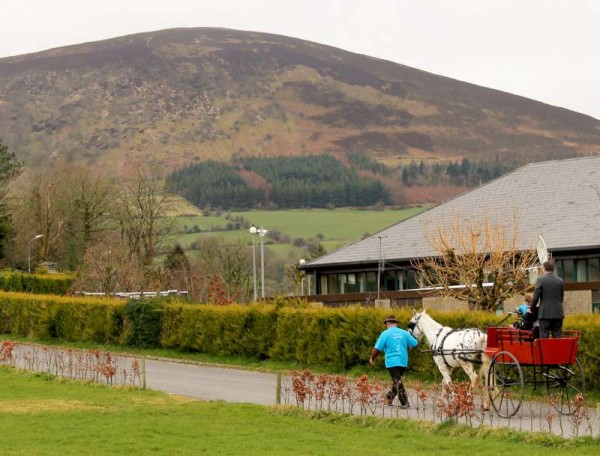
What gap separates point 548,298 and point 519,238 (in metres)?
25.7

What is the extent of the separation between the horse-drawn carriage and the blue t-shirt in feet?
2.02

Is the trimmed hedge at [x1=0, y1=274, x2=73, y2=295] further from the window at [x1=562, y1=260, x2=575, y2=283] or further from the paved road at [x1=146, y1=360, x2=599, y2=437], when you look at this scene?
the window at [x1=562, y1=260, x2=575, y2=283]

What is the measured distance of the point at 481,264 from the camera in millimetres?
34969

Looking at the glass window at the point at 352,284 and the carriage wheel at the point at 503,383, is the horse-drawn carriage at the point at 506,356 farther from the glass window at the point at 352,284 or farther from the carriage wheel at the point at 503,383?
the glass window at the point at 352,284

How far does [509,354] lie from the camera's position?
66.5 feet

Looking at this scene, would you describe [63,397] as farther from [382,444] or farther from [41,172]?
[41,172]

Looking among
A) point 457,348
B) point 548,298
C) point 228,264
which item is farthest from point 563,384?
point 228,264

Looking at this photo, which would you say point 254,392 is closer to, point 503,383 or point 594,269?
point 503,383

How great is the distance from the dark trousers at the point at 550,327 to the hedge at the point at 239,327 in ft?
14.5

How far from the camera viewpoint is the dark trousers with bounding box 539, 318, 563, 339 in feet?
67.2

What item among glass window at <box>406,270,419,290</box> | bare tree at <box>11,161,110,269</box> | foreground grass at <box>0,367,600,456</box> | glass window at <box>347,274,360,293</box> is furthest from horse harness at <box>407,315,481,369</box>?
bare tree at <box>11,161,110,269</box>

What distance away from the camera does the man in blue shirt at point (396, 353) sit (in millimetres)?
22369

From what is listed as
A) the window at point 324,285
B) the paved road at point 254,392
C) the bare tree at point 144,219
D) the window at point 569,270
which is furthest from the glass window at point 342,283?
the bare tree at point 144,219

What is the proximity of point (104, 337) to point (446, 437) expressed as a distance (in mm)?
29250
